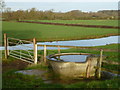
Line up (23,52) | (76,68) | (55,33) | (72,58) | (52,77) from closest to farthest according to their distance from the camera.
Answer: (76,68), (52,77), (72,58), (23,52), (55,33)

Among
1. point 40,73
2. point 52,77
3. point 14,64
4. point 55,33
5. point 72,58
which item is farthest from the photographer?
point 55,33

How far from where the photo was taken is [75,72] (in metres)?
9.48

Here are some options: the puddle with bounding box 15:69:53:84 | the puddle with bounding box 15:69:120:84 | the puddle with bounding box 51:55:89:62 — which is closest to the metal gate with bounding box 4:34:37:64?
the puddle with bounding box 15:69:53:84

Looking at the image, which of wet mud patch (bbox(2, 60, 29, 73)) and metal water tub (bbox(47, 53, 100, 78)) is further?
wet mud patch (bbox(2, 60, 29, 73))

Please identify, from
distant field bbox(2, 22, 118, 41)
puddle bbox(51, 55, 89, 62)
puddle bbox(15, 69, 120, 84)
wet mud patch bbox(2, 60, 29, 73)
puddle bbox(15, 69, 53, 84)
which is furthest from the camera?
distant field bbox(2, 22, 118, 41)

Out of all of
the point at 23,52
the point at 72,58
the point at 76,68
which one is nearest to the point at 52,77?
the point at 76,68

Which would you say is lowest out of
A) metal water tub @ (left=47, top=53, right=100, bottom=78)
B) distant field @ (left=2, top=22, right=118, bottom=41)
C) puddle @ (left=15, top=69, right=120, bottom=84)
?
puddle @ (left=15, top=69, right=120, bottom=84)

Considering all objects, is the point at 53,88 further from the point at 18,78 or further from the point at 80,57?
the point at 80,57

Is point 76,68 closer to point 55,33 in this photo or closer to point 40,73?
point 40,73

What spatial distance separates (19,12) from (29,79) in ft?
340

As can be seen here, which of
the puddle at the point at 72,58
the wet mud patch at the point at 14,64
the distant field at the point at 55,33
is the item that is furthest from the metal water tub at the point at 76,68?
the distant field at the point at 55,33

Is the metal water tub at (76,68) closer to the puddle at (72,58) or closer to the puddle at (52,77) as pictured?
the puddle at (52,77)

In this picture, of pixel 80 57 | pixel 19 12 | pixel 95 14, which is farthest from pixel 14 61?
pixel 95 14

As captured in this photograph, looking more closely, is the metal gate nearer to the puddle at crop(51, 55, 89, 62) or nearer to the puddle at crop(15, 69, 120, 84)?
the puddle at crop(15, 69, 120, 84)
